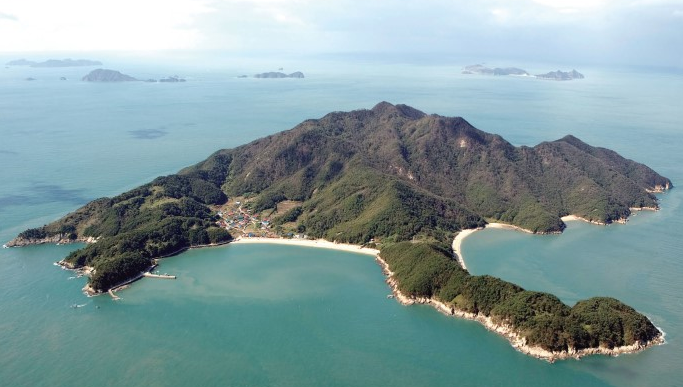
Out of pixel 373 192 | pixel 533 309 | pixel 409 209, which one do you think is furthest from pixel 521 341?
pixel 373 192

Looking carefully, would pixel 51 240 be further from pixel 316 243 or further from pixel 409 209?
pixel 409 209

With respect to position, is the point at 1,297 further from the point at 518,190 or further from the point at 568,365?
the point at 518,190

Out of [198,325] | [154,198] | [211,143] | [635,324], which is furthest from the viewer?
[211,143]

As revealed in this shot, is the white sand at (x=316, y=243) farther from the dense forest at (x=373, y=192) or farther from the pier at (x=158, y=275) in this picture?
the pier at (x=158, y=275)

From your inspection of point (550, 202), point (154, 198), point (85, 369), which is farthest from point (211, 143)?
point (85, 369)

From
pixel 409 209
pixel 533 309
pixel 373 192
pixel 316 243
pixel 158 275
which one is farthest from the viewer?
pixel 373 192

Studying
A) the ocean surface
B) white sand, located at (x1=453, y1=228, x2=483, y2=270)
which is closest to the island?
white sand, located at (x1=453, y1=228, x2=483, y2=270)

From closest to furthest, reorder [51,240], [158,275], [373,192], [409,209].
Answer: [158,275] → [51,240] → [409,209] → [373,192]
